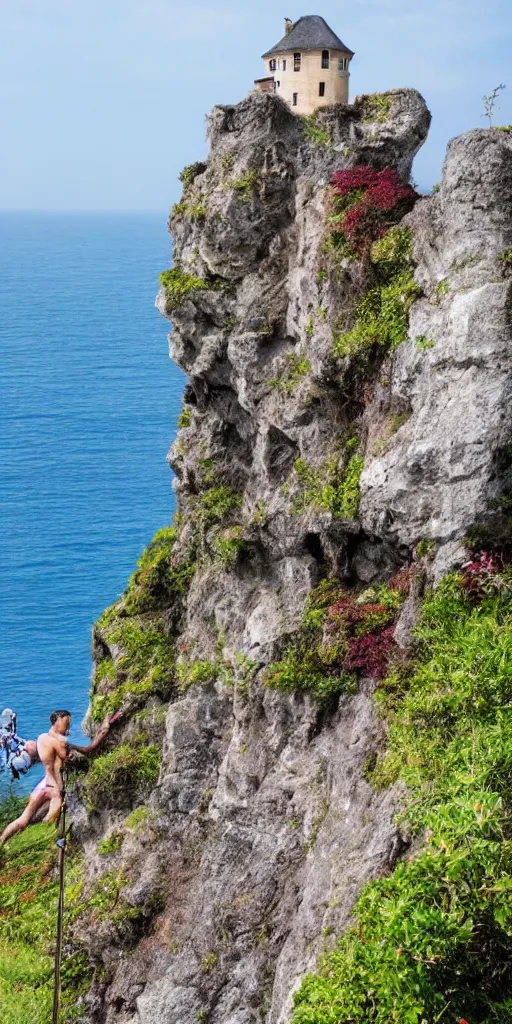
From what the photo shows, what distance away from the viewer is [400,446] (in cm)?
1769

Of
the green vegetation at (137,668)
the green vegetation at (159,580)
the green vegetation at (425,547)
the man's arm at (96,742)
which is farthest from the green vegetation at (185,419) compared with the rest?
the green vegetation at (425,547)

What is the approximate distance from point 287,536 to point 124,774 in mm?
8240

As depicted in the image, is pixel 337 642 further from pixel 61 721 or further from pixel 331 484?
pixel 61 721

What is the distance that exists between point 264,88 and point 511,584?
1834 cm

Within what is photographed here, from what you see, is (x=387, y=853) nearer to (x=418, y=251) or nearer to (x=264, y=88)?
(x=418, y=251)

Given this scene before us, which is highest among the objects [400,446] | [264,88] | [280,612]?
[264,88]

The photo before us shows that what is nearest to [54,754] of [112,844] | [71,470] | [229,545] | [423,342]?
[112,844]

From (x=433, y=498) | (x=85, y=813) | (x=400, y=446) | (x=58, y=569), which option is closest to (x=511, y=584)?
(x=433, y=498)

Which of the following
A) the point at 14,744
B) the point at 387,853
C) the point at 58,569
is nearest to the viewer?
the point at 387,853

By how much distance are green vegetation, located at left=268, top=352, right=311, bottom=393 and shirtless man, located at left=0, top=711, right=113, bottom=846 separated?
10329 millimetres

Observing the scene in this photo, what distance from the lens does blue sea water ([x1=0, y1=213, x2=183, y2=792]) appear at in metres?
54.0

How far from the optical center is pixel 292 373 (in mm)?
22203

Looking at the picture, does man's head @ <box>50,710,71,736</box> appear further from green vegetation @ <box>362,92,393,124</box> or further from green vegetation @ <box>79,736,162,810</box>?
green vegetation @ <box>362,92,393,124</box>

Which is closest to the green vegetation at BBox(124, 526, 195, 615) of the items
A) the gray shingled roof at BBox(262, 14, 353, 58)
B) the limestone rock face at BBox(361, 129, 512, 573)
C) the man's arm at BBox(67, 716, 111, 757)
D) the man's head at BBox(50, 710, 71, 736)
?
the man's arm at BBox(67, 716, 111, 757)
